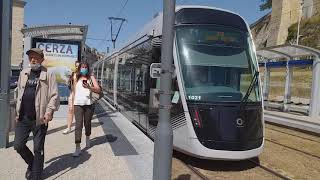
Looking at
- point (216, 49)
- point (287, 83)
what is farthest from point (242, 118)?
point (287, 83)

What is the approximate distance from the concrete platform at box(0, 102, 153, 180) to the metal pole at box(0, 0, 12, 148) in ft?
1.36

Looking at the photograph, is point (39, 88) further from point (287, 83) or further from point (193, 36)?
point (287, 83)

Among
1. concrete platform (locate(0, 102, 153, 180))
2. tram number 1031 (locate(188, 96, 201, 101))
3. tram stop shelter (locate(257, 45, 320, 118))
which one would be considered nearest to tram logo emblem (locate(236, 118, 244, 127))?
tram number 1031 (locate(188, 96, 201, 101))

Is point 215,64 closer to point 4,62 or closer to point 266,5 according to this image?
point 4,62

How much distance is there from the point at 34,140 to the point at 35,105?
0.47 meters

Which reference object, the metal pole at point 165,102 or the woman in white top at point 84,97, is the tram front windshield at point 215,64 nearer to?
the woman in white top at point 84,97

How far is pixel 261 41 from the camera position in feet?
243

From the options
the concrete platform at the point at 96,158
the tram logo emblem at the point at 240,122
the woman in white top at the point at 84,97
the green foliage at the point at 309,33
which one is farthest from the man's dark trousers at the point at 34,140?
the green foliage at the point at 309,33

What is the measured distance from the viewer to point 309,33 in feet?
187

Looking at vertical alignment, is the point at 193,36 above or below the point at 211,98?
above

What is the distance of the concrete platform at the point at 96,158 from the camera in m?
6.49

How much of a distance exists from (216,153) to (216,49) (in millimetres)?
2019

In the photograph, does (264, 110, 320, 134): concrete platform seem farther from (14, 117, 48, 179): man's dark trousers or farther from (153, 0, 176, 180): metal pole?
(14, 117, 48, 179): man's dark trousers

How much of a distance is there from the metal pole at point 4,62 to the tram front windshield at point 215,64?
3.09 m
